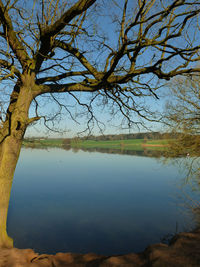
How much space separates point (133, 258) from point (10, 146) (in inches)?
135

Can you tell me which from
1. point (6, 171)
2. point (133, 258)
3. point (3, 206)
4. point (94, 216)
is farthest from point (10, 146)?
point (94, 216)

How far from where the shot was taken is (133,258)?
10.0 feet

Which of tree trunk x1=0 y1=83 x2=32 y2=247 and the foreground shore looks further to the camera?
tree trunk x1=0 y1=83 x2=32 y2=247

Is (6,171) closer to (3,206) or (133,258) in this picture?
(3,206)

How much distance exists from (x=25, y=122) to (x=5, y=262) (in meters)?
2.69

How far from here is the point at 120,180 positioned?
19359mm

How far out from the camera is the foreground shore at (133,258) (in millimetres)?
2598

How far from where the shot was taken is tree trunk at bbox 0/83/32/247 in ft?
14.2

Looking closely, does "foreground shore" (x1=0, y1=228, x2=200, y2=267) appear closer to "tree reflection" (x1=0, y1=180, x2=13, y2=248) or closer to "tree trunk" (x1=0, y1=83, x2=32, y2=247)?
"tree reflection" (x1=0, y1=180, x2=13, y2=248)

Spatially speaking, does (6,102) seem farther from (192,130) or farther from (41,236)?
(192,130)

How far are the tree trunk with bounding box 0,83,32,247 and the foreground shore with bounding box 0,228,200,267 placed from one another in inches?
41.3

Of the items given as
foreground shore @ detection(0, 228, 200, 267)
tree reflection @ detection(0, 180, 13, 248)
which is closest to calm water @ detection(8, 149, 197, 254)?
tree reflection @ detection(0, 180, 13, 248)

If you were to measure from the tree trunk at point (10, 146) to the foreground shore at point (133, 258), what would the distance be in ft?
3.44

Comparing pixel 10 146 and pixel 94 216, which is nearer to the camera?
pixel 10 146
